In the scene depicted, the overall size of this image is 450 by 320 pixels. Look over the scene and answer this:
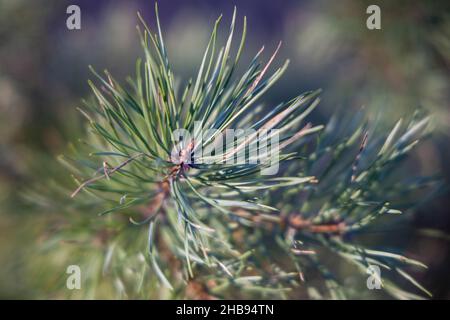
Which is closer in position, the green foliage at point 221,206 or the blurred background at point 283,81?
the green foliage at point 221,206

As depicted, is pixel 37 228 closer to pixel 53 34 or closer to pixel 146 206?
pixel 146 206

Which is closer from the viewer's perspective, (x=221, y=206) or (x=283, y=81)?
(x=221, y=206)

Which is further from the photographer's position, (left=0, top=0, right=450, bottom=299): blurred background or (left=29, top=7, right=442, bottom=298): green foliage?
(left=0, top=0, right=450, bottom=299): blurred background

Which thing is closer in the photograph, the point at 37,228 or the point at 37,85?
the point at 37,228

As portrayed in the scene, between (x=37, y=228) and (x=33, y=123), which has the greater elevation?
(x=33, y=123)

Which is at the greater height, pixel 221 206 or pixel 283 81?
pixel 283 81
